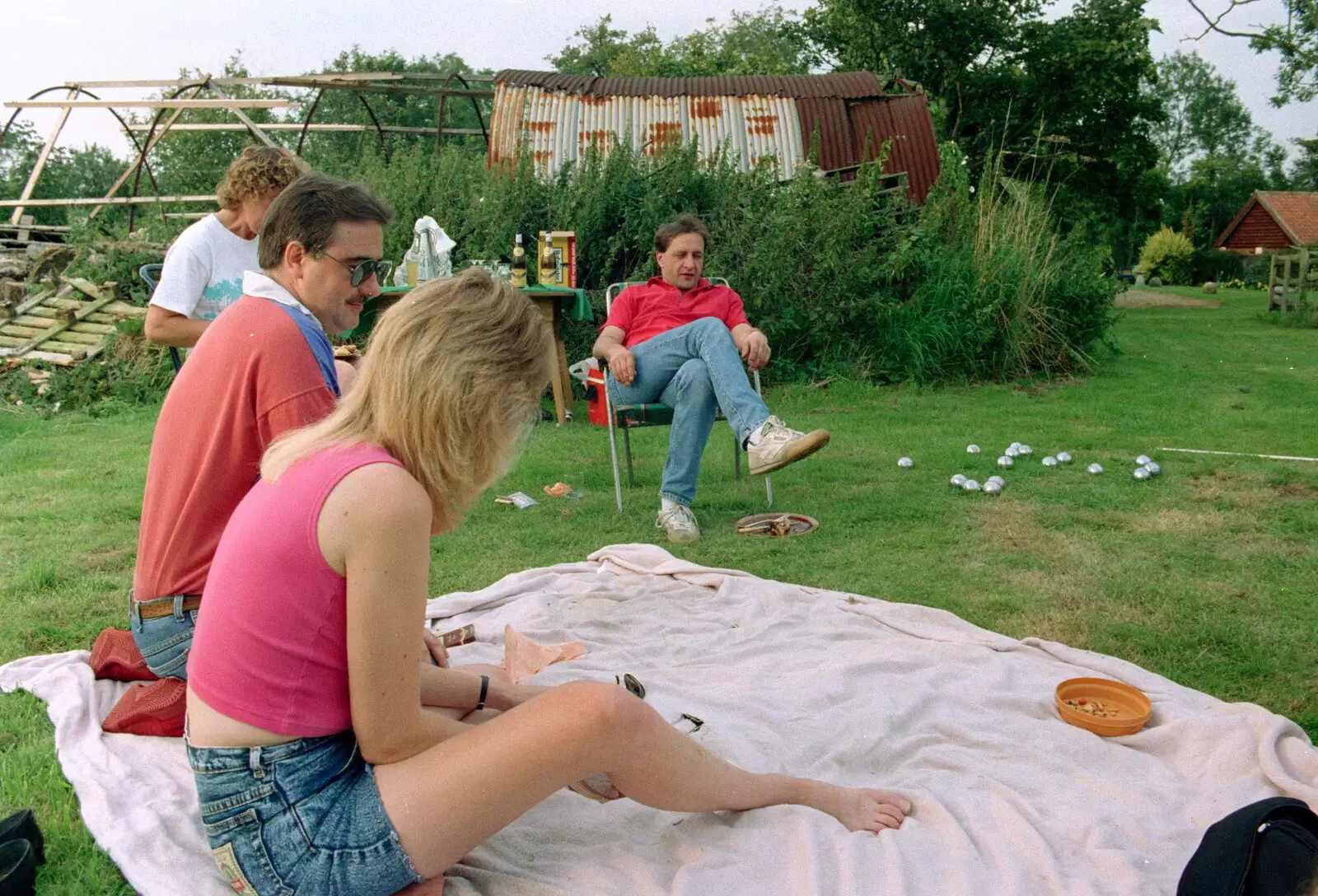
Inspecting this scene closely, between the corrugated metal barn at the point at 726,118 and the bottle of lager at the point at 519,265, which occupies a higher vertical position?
the corrugated metal barn at the point at 726,118

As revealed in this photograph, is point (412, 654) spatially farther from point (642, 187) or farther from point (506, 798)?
point (642, 187)

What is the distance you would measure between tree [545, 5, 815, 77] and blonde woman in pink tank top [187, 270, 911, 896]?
693 inches

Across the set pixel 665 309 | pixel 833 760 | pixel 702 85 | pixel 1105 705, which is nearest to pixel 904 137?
pixel 702 85

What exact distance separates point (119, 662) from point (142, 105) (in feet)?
34.9

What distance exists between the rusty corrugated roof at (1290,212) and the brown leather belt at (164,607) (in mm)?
42482

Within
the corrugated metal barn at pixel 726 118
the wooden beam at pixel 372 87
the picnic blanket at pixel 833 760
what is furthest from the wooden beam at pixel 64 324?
the picnic blanket at pixel 833 760

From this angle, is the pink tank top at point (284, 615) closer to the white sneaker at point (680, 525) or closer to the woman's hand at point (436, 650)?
the woman's hand at point (436, 650)

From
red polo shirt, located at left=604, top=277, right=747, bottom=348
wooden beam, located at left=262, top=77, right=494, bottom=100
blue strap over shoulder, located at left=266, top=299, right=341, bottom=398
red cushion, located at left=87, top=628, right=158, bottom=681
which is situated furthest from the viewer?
wooden beam, located at left=262, top=77, right=494, bottom=100

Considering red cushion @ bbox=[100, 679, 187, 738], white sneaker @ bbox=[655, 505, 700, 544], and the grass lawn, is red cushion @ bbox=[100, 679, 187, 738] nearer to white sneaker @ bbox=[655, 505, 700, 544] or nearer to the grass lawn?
the grass lawn

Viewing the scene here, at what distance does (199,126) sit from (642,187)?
7.01 m

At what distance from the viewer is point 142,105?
11656mm

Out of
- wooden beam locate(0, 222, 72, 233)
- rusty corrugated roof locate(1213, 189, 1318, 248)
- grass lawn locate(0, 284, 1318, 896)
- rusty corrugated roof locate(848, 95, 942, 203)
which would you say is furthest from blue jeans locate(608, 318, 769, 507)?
rusty corrugated roof locate(1213, 189, 1318, 248)

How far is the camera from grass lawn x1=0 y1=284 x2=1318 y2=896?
11.2 ft

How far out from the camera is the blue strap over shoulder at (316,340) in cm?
257
